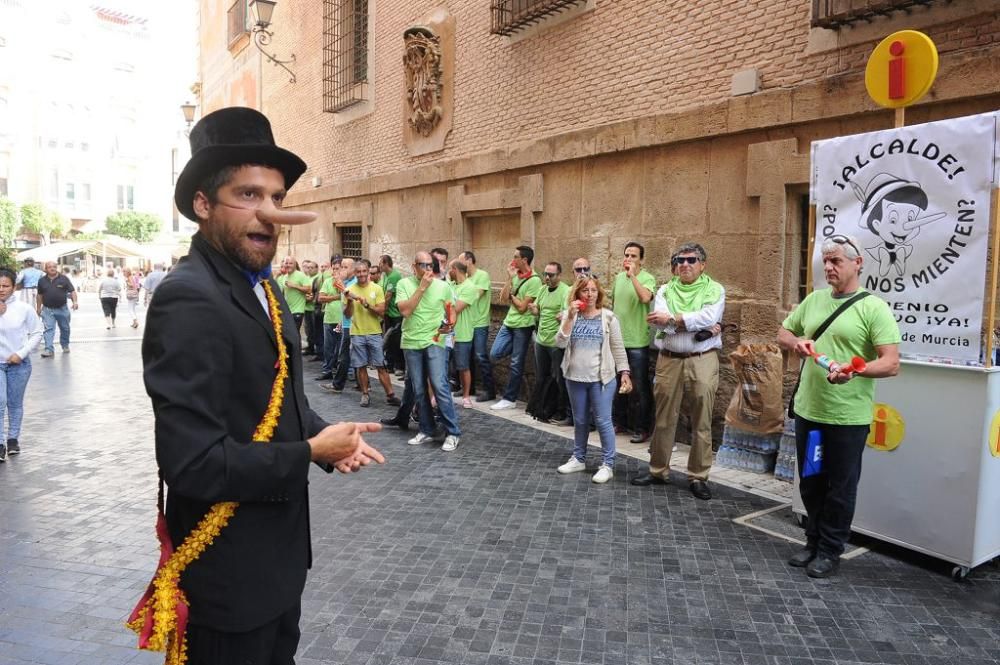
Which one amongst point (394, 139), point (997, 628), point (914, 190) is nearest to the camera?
point (997, 628)

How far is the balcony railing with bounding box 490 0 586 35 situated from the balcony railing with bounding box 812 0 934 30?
3.56 metres

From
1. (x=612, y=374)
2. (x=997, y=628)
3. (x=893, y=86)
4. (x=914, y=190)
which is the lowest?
(x=997, y=628)

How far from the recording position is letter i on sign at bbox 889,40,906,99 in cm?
445

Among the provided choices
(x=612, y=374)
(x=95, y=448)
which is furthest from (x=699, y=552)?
(x=95, y=448)

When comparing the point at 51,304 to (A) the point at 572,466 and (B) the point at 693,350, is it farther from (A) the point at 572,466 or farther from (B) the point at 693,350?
(B) the point at 693,350

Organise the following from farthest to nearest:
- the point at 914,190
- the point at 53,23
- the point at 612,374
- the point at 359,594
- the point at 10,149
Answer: the point at 53,23
the point at 10,149
the point at 612,374
the point at 914,190
the point at 359,594

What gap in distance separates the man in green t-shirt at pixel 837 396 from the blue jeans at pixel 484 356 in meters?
6.07

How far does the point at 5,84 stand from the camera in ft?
183

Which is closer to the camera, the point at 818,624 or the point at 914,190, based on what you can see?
the point at 818,624

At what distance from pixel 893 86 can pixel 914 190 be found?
67 centimetres

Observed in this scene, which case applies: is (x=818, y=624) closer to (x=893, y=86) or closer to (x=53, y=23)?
(x=893, y=86)

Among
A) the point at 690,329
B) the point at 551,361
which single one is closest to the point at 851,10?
the point at 690,329

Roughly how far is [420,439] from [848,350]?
453 centimetres

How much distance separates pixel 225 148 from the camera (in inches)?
72.7
